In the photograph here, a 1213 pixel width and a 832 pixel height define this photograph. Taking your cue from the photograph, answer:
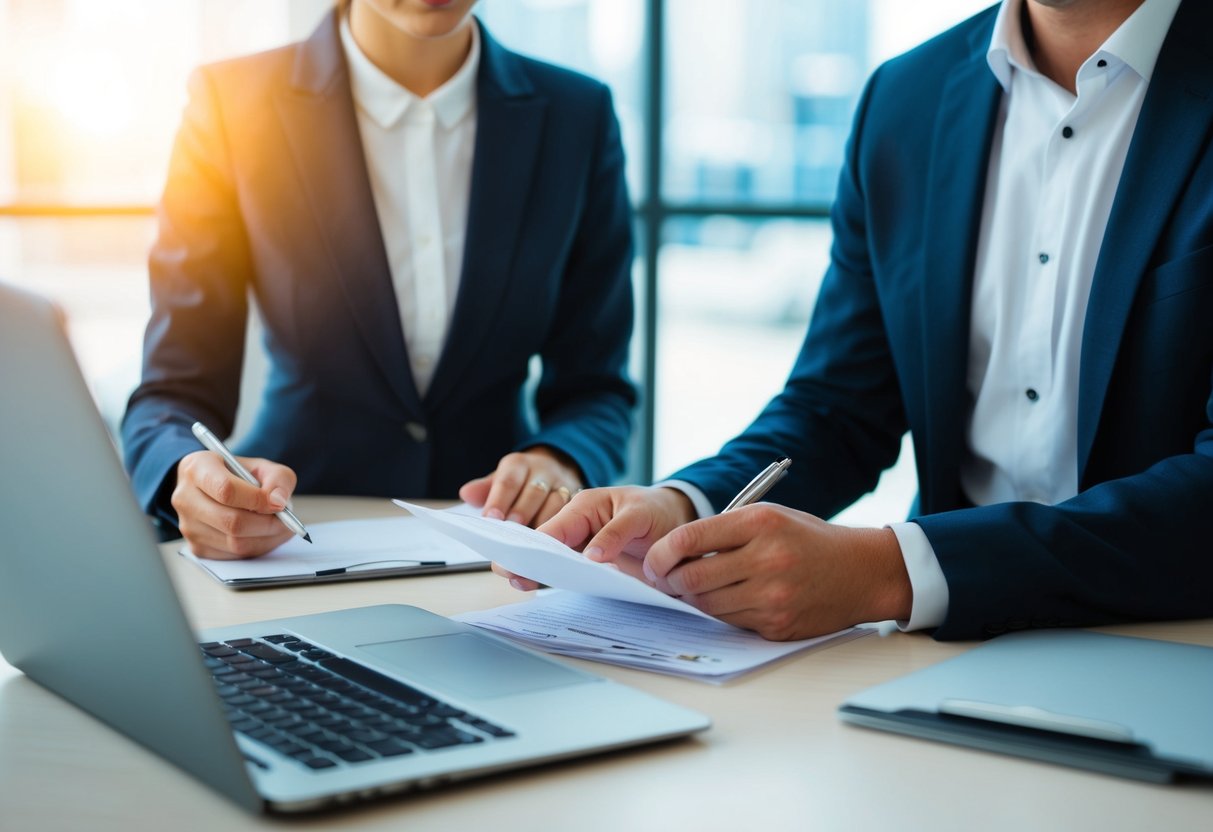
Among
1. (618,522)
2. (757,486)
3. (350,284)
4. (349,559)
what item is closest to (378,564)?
(349,559)

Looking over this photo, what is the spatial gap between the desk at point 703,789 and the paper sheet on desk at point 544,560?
0.34ft

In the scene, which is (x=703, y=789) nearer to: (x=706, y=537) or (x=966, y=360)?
(x=706, y=537)

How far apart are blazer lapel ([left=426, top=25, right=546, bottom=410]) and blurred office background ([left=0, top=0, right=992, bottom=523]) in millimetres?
1325

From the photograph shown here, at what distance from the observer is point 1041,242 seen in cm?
161

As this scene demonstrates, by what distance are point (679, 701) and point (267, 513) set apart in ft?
1.99

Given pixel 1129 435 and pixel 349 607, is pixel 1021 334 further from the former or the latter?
pixel 349 607

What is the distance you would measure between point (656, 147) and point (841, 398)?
2.09m

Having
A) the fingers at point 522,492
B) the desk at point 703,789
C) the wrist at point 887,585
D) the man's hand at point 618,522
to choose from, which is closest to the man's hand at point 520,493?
the fingers at point 522,492

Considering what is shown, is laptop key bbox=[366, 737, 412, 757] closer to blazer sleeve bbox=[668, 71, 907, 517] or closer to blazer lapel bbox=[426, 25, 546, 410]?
blazer sleeve bbox=[668, 71, 907, 517]

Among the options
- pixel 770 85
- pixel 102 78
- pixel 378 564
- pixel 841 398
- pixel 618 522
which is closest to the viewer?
pixel 618 522

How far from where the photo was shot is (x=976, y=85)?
5.46 feet

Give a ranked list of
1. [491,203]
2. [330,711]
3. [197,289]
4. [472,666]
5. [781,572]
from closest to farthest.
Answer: [330,711] → [472,666] → [781,572] → [197,289] → [491,203]

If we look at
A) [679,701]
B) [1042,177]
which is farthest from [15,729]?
[1042,177]

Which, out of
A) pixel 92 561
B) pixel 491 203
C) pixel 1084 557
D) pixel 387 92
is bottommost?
pixel 1084 557
